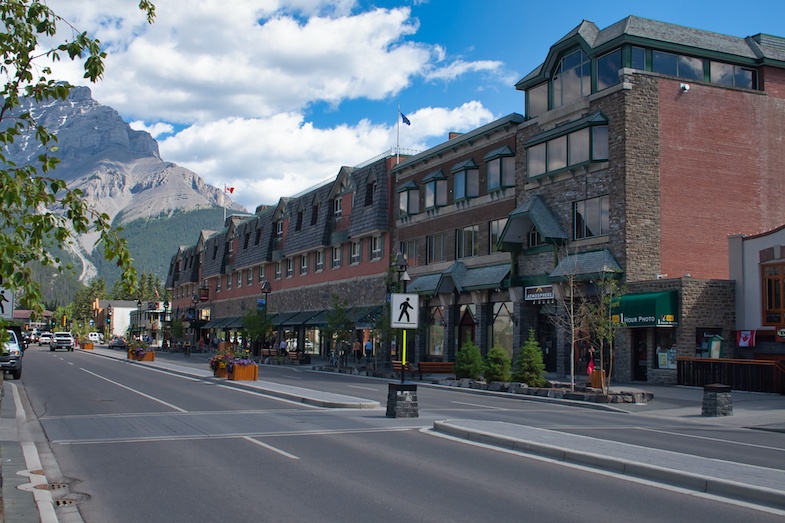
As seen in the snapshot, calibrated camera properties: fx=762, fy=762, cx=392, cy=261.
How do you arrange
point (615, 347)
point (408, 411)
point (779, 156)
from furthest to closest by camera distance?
1. point (779, 156)
2. point (615, 347)
3. point (408, 411)

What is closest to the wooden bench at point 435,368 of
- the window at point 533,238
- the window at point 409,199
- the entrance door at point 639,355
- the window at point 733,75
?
the window at point 533,238

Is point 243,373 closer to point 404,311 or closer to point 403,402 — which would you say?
point 403,402

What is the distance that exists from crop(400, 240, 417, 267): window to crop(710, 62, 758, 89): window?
20.8 metres

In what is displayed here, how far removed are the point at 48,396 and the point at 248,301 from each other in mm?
55259

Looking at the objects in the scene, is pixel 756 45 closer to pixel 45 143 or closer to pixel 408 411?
pixel 408 411

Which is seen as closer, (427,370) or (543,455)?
(543,455)

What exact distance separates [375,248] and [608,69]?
23545 millimetres

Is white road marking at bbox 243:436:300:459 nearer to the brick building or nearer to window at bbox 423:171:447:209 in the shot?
the brick building

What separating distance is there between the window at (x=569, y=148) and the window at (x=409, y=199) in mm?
11637

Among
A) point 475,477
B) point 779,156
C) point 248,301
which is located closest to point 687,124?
point 779,156

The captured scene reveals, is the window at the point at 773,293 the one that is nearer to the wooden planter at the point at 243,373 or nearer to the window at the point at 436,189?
the window at the point at 436,189

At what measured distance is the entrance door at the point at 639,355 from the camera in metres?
32.7

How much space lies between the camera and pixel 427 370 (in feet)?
131

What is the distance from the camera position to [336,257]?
198 ft
